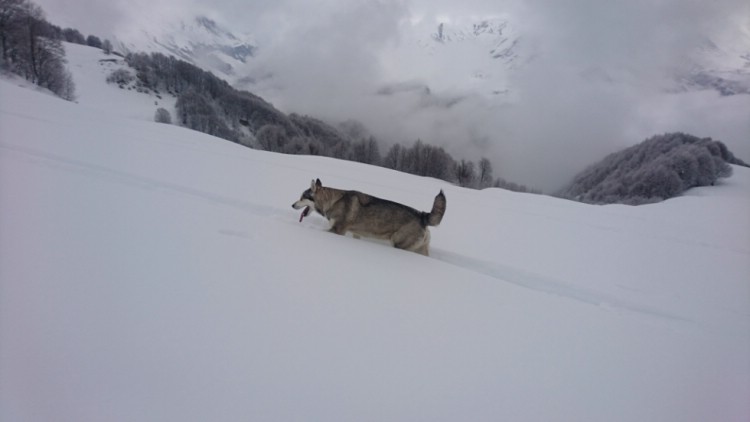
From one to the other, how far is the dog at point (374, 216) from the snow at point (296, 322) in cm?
41

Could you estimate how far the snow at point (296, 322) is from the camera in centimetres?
190

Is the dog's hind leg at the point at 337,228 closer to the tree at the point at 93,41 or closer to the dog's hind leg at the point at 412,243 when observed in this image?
the dog's hind leg at the point at 412,243

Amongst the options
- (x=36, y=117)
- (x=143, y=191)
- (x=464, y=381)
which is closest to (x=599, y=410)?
(x=464, y=381)

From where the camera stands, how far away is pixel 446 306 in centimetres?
350

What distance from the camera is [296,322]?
267 cm

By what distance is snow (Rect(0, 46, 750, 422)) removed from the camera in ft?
6.25

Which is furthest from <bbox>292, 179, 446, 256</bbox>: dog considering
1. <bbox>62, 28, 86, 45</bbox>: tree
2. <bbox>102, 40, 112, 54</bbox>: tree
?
<bbox>62, 28, 86, 45</bbox>: tree

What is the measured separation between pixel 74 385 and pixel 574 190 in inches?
2478

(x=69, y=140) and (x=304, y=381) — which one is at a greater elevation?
(x=69, y=140)

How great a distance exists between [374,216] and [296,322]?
362 centimetres

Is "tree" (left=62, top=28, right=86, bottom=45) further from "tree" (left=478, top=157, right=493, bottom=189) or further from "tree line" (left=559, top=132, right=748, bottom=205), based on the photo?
"tree line" (left=559, top=132, right=748, bottom=205)

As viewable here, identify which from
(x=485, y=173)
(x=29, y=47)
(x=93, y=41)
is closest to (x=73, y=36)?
(x=93, y=41)

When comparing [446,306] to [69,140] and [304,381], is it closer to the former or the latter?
[304,381]

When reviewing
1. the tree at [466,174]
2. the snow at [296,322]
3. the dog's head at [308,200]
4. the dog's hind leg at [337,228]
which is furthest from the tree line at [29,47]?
the tree at [466,174]
